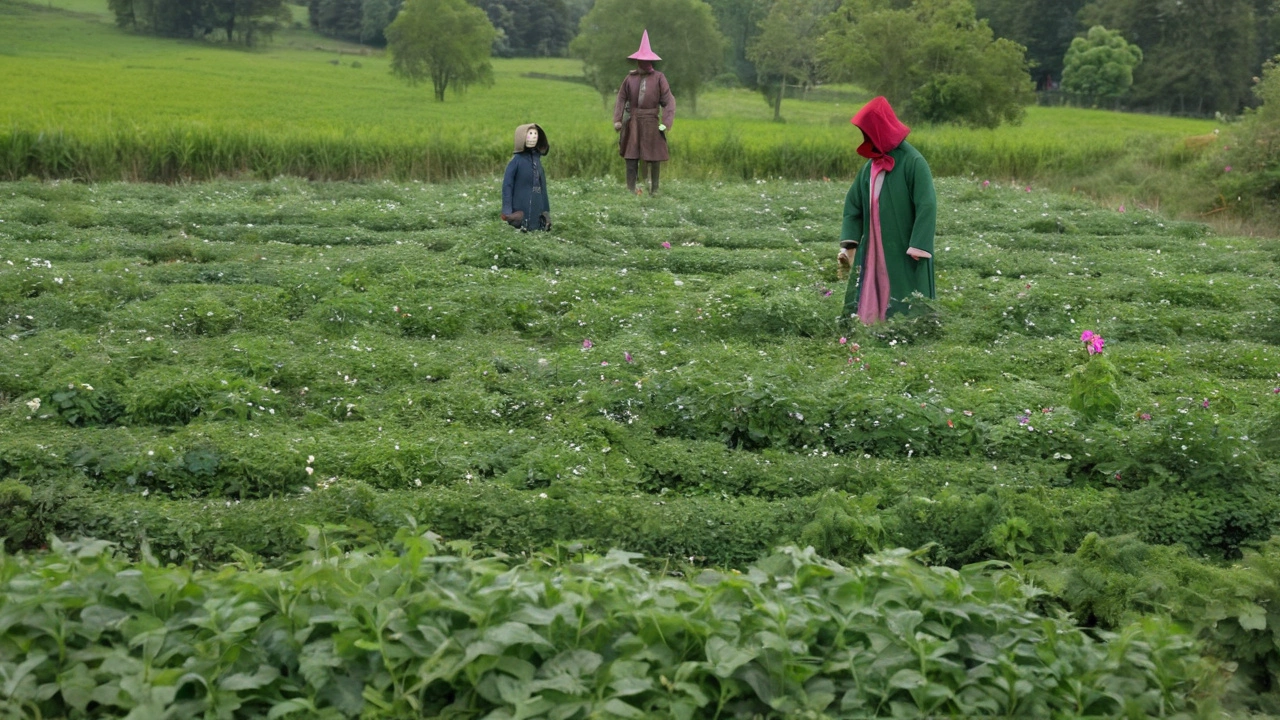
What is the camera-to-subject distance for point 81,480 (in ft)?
17.8

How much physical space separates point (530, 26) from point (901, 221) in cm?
4715

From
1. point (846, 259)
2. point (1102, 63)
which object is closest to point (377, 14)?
point (1102, 63)

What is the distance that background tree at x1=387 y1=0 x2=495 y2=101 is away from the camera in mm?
34281

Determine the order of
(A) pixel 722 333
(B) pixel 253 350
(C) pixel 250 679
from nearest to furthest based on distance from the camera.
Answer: (C) pixel 250 679 < (B) pixel 253 350 < (A) pixel 722 333

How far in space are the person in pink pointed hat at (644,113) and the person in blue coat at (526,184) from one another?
3788 millimetres

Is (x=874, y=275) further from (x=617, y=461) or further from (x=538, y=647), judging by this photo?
(x=538, y=647)

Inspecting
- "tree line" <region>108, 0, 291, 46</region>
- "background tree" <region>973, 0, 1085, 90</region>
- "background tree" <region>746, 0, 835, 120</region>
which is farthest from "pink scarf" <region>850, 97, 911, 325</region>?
"background tree" <region>973, 0, 1085, 90</region>

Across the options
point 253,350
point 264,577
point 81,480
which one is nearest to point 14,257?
point 253,350

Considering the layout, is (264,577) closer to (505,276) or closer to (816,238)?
(505,276)

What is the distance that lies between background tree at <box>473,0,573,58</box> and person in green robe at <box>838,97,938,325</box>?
1757 inches

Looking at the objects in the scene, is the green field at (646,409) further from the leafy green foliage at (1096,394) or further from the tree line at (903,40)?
the tree line at (903,40)

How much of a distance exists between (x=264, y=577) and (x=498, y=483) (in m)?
2.28

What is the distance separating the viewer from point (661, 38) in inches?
1373

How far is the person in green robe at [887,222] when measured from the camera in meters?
7.84
